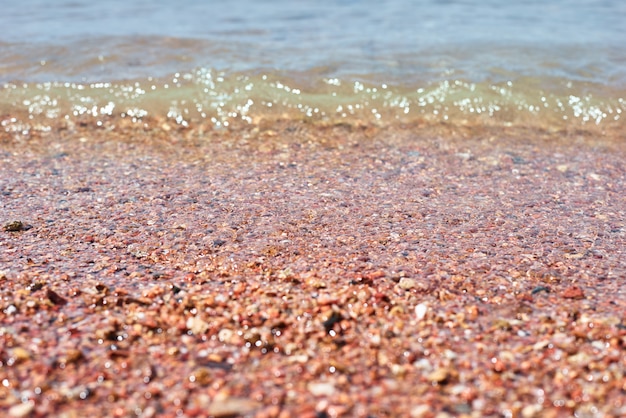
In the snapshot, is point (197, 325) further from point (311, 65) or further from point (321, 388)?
point (311, 65)

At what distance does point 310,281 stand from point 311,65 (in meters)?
4.42

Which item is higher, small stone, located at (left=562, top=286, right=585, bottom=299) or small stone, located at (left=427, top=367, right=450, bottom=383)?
small stone, located at (left=562, top=286, right=585, bottom=299)

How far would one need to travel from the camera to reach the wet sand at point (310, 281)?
8.40 feet

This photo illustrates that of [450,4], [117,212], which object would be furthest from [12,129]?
[450,4]

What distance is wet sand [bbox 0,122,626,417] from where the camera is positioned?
8.40ft

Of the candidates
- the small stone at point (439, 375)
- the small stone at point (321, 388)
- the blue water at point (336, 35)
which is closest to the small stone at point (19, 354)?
the small stone at point (321, 388)

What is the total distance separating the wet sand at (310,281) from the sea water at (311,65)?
34.8 inches

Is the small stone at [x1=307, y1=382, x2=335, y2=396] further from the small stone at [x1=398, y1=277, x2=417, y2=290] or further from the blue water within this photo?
the blue water

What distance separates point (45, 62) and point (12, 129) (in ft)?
5.50

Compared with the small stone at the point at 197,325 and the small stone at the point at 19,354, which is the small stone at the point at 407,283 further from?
the small stone at the point at 19,354

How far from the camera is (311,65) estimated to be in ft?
24.1

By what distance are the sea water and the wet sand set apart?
88 centimetres

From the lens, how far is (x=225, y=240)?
12.5 ft

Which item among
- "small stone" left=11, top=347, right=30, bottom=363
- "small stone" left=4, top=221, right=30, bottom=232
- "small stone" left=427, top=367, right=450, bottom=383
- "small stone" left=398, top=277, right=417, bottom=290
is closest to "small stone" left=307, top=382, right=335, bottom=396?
"small stone" left=427, top=367, right=450, bottom=383
